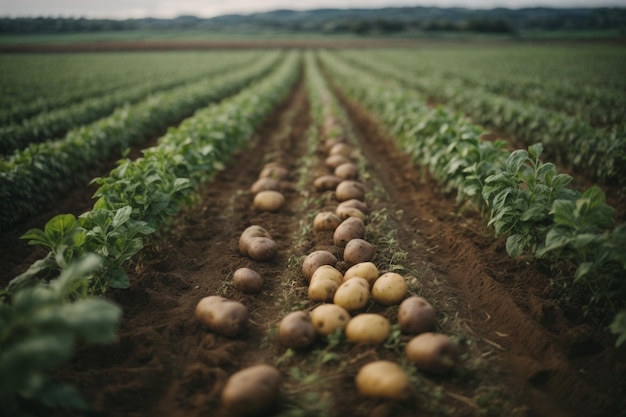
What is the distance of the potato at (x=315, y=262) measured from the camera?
159 inches

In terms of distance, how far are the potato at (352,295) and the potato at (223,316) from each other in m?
0.91

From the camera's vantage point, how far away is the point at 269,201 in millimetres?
6055

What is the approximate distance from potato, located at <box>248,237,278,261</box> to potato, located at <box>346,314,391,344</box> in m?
1.71

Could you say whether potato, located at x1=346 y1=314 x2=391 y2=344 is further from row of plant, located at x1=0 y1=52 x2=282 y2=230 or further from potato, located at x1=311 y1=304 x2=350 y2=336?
row of plant, located at x1=0 y1=52 x2=282 y2=230

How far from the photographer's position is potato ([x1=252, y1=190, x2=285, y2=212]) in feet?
19.8

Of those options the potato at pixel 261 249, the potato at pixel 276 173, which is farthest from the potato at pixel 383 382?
the potato at pixel 276 173

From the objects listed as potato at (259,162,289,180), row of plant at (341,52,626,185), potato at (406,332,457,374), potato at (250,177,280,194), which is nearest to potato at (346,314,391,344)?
potato at (406,332,457,374)

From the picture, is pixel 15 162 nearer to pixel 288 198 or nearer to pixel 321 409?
pixel 288 198

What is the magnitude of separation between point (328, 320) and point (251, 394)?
3.08ft

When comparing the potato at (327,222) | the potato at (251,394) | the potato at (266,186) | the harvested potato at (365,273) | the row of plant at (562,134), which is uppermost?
the row of plant at (562,134)

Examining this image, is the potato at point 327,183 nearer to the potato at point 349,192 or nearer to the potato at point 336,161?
the potato at point 349,192

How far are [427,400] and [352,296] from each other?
105 cm

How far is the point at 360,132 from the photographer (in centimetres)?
1187

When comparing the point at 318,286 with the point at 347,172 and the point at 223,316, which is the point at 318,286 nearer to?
the point at 223,316
